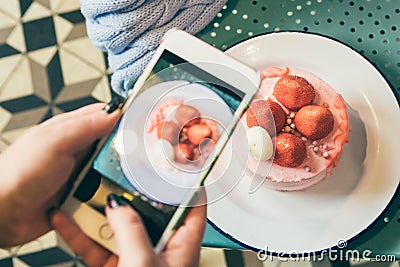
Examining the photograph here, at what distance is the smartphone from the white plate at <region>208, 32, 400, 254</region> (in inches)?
4.7

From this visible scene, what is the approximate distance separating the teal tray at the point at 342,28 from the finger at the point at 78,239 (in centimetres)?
22

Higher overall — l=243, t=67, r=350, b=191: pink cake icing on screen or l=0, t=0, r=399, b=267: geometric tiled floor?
l=243, t=67, r=350, b=191: pink cake icing on screen

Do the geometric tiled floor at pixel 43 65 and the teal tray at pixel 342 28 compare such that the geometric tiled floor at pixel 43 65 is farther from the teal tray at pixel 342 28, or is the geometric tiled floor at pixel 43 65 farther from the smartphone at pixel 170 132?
the smartphone at pixel 170 132

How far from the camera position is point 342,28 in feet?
2.45

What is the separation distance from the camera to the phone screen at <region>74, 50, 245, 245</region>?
567 mm

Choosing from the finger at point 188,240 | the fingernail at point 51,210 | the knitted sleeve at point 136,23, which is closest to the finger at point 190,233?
the finger at point 188,240

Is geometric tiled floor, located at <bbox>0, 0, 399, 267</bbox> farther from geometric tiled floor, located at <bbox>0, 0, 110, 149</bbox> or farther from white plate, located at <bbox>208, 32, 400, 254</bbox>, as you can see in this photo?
white plate, located at <bbox>208, 32, 400, 254</bbox>

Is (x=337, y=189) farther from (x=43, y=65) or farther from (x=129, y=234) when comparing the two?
(x=43, y=65)

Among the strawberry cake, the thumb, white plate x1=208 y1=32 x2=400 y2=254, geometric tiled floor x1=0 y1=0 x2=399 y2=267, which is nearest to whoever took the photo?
the thumb

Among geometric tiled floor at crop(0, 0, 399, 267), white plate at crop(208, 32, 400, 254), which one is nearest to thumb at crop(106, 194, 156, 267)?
white plate at crop(208, 32, 400, 254)

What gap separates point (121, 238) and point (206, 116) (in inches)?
6.9

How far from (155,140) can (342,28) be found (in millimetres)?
309

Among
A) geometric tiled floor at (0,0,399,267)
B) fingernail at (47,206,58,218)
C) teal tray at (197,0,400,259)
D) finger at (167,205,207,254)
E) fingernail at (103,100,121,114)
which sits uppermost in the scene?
teal tray at (197,0,400,259)

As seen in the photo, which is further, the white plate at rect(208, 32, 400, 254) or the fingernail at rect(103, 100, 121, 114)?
the white plate at rect(208, 32, 400, 254)
